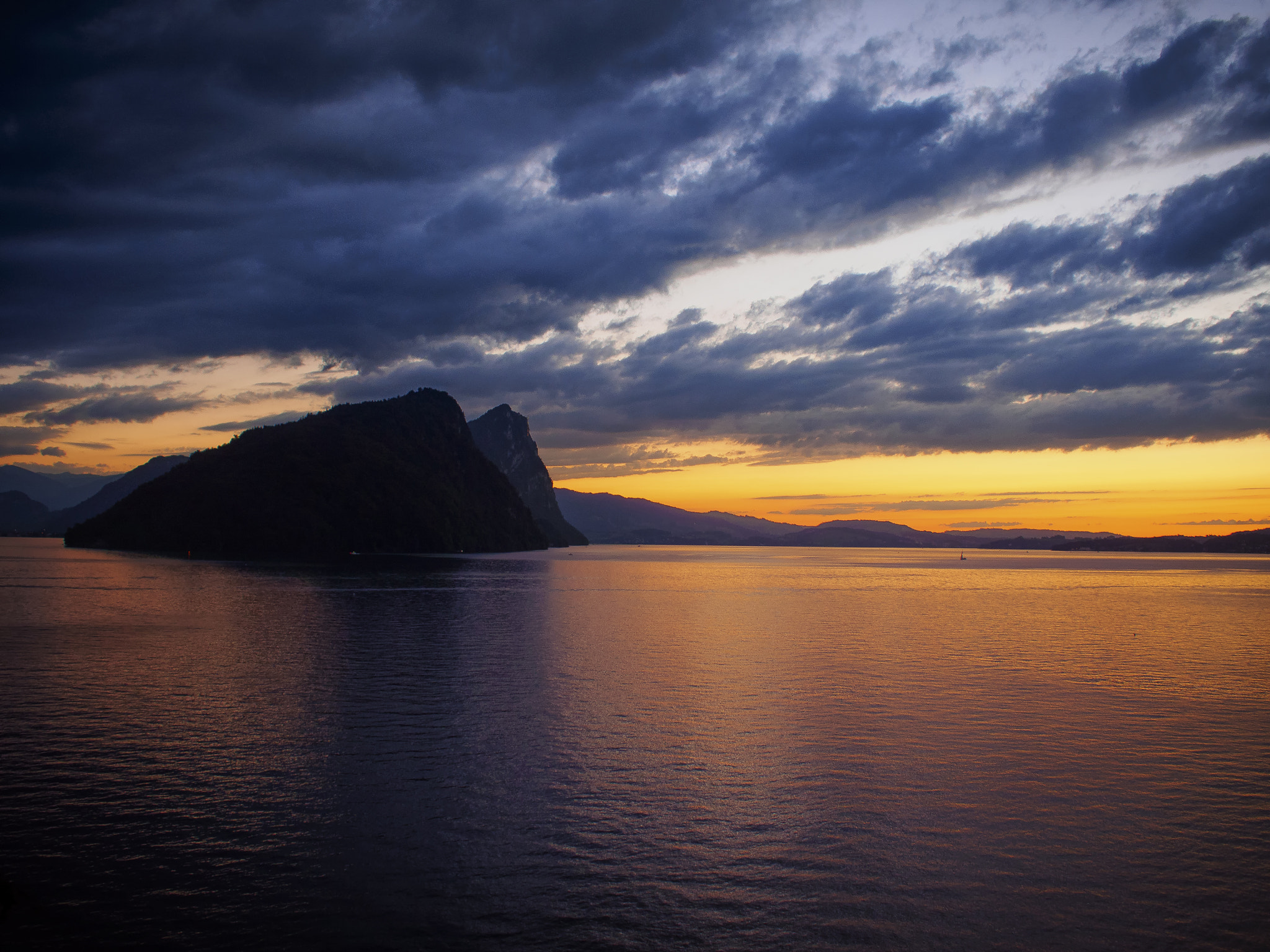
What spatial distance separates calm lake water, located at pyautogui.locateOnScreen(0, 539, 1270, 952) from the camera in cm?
1348

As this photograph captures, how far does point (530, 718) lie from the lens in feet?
90.4

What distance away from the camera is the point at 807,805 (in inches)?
757

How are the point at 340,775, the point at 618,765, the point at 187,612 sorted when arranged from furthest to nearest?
the point at 187,612, the point at 618,765, the point at 340,775

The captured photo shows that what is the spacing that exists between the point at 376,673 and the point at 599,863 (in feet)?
77.3

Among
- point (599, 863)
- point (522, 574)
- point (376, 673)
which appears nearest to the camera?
point (599, 863)

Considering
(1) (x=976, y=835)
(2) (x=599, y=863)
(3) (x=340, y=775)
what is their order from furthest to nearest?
1. (3) (x=340, y=775)
2. (1) (x=976, y=835)
3. (2) (x=599, y=863)

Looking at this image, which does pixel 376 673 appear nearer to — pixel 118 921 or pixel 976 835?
pixel 118 921

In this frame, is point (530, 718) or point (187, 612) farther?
point (187, 612)

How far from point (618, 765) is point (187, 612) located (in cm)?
5093

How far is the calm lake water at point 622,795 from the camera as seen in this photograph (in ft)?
44.2

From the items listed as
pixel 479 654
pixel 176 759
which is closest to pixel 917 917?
pixel 176 759

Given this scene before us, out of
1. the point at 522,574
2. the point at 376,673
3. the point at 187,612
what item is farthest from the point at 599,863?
the point at 522,574

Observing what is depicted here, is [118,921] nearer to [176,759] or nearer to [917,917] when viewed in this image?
[176,759]

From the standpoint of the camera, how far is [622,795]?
774 inches
